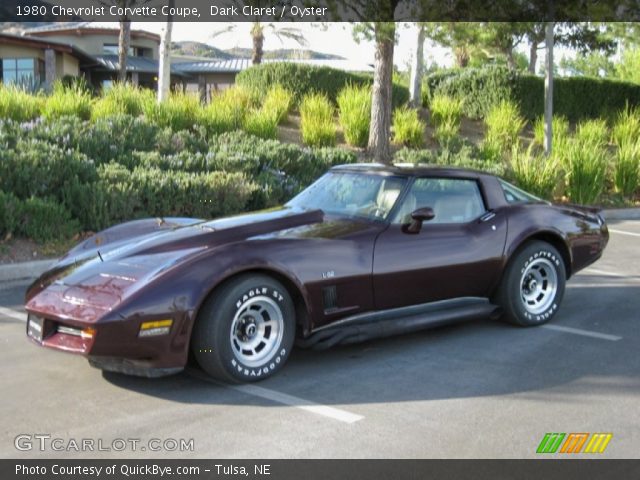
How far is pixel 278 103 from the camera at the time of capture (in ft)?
58.2

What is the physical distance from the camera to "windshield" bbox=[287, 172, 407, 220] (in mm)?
5980

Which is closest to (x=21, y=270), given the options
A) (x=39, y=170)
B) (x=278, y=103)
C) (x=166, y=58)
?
(x=39, y=170)

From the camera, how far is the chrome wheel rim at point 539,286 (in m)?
6.56

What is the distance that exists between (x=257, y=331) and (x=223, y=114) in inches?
442

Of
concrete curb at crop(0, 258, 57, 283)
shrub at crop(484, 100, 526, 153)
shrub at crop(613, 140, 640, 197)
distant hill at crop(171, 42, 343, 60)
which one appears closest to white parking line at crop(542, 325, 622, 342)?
concrete curb at crop(0, 258, 57, 283)

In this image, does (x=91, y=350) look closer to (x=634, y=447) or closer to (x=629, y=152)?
(x=634, y=447)

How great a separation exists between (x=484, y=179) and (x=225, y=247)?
2.63 m

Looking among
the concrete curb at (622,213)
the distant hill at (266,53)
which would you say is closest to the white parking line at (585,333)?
the concrete curb at (622,213)

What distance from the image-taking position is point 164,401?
185 inches

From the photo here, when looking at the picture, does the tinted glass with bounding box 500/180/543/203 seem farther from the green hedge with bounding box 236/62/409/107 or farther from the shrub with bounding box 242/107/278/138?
the green hedge with bounding box 236/62/409/107

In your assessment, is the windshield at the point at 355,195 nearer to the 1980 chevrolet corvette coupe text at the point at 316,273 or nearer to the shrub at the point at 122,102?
the 1980 chevrolet corvette coupe text at the point at 316,273

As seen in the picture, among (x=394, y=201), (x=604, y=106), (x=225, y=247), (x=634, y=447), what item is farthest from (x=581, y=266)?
(x=604, y=106)

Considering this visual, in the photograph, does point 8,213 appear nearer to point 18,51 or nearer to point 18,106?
point 18,106

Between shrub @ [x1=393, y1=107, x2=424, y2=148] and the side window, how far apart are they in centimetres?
1141
